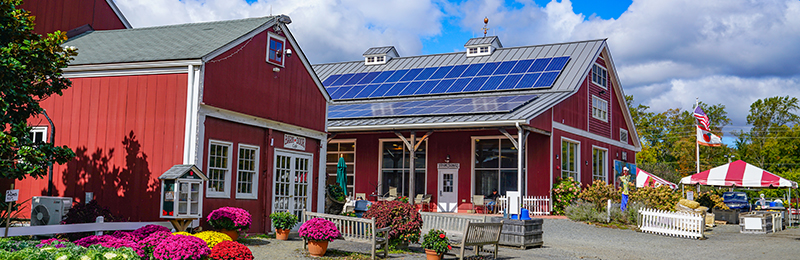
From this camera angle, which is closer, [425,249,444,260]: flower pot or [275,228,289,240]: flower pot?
[425,249,444,260]: flower pot

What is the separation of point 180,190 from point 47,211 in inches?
85.2

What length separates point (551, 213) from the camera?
2241cm

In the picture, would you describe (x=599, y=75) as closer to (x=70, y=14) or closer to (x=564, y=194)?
(x=564, y=194)

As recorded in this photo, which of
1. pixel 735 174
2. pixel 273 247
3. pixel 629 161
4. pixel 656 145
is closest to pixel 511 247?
pixel 273 247

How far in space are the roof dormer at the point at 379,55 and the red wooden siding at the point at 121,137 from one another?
21303 millimetres

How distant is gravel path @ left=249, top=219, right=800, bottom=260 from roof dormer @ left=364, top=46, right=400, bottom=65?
1605 centimetres

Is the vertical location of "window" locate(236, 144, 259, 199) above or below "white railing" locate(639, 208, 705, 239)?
above

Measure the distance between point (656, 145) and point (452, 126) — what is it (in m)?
42.2

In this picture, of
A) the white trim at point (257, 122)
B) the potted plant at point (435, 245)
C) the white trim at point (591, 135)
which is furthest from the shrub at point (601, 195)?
the potted plant at point (435, 245)

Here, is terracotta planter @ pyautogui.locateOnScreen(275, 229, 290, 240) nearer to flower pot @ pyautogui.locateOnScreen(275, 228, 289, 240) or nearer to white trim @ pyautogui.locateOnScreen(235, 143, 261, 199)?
flower pot @ pyautogui.locateOnScreen(275, 228, 289, 240)

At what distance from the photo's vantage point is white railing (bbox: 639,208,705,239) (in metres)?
17.3

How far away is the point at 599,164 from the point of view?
27.4 meters

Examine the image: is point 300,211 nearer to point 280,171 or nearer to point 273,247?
point 280,171

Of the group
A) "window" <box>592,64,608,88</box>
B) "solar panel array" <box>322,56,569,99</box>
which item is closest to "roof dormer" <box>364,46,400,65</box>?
"solar panel array" <box>322,56,569,99</box>
